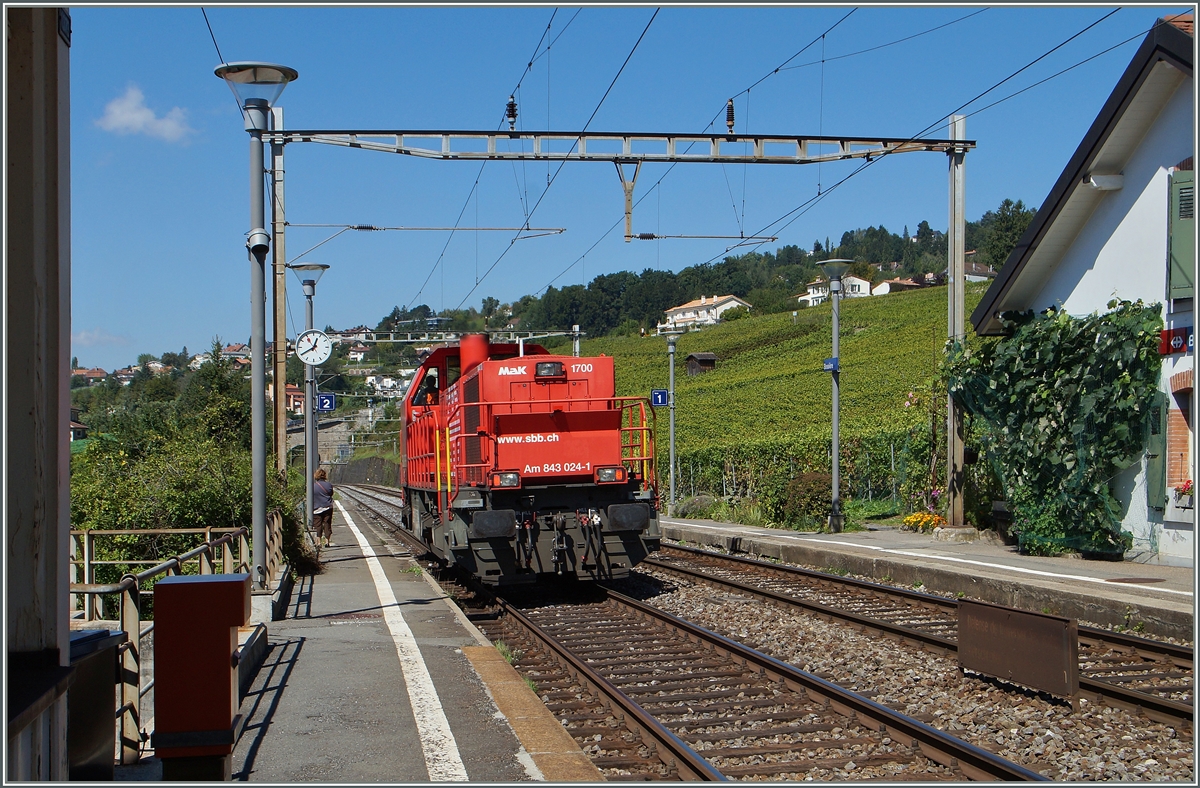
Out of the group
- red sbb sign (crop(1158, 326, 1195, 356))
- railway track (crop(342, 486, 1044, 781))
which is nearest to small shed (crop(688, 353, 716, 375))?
red sbb sign (crop(1158, 326, 1195, 356))

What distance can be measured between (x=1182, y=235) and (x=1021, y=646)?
8558 mm

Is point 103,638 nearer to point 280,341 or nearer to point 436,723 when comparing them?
point 436,723

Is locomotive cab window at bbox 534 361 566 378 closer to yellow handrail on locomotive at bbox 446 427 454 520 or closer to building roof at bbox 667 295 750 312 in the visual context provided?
yellow handrail on locomotive at bbox 446 427 454 520

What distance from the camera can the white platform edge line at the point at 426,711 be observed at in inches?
226

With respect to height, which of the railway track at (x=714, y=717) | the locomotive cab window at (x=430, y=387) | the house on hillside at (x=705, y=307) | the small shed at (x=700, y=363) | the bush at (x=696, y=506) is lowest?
the bush at (x=696, y=506)

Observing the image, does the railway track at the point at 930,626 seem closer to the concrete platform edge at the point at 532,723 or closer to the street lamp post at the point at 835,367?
the street lamp post at the point at 835,367

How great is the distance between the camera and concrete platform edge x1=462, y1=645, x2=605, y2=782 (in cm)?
572

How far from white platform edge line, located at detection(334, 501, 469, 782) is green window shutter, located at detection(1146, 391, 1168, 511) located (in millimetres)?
10392

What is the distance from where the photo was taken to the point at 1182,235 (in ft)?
44.5

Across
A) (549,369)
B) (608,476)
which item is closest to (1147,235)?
(608,476)

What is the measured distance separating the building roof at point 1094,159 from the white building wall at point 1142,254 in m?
0.19

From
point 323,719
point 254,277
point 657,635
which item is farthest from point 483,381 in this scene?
point 323,719

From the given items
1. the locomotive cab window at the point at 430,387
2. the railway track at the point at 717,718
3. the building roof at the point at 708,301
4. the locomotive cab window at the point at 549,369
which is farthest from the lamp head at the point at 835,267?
the building roof at the point at 708,301

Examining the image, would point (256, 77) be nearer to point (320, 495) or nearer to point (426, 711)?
point (426, 711)
